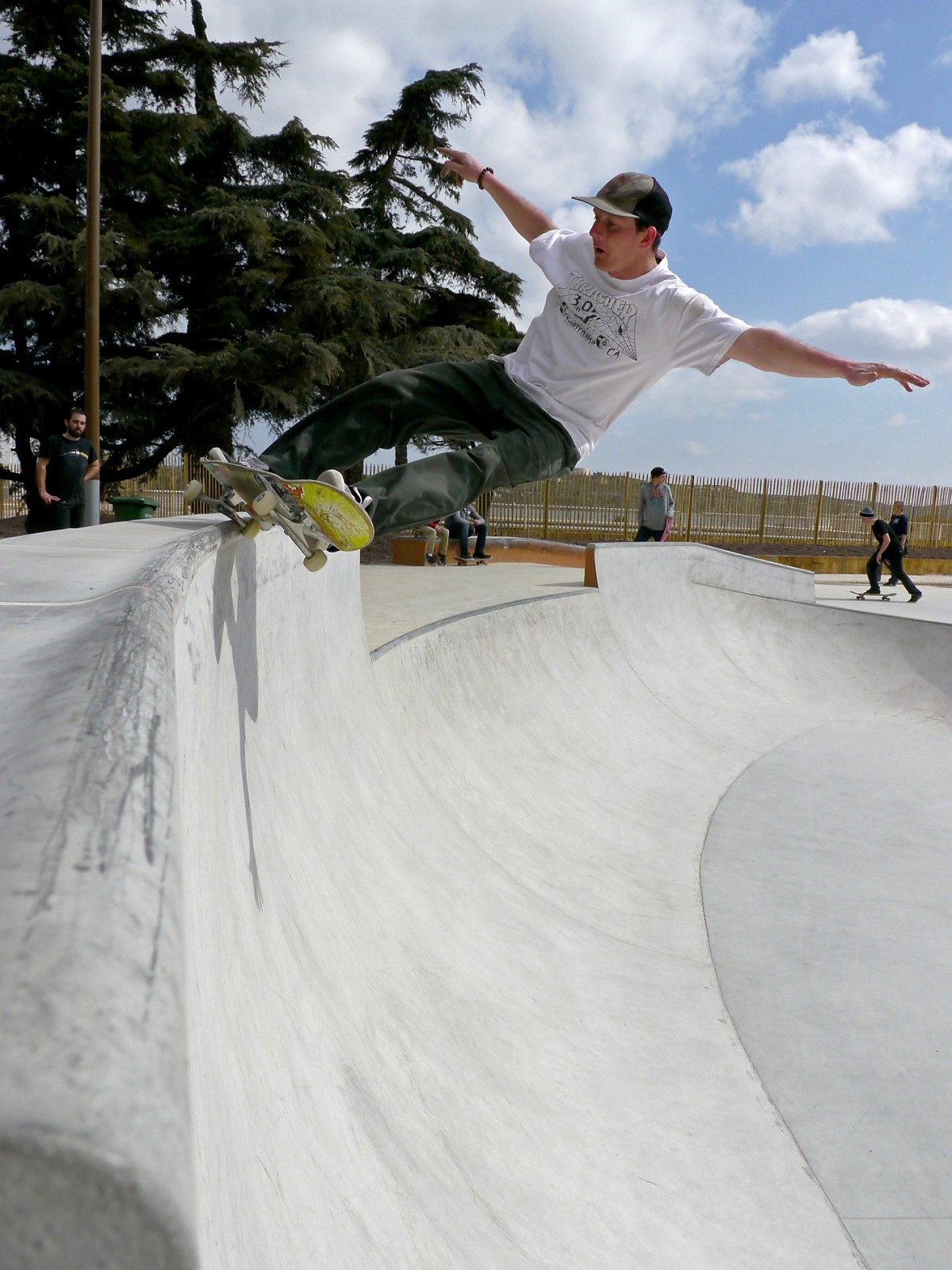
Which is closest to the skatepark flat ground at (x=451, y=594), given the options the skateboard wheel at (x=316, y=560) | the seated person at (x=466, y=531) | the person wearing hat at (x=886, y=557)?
the person wearing hat at (x=886, y=557)

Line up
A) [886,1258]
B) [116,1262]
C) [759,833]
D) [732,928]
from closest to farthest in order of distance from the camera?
[116,1262]
[886,1258]
[732,928]
[759,833]

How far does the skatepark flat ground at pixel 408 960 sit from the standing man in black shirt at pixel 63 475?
4.66 meters

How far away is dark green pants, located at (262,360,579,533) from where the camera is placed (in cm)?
312

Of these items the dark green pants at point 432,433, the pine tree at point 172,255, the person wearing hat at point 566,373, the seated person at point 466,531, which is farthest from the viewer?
the pine tree at point 172,255

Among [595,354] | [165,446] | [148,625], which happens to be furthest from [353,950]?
[165,446]

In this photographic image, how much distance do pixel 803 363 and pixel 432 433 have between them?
4.91 ft

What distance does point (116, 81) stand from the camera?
68.8ft

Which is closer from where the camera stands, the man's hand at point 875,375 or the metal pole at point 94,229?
the man's hand at point 875,375

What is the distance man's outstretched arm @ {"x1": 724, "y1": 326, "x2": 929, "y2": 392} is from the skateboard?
1.96 metres

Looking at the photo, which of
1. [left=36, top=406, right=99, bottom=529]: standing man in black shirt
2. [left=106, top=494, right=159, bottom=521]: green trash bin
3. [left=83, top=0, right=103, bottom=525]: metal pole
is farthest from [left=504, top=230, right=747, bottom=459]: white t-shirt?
[left=83, top=0, right=103, bottom=525]: metal pole

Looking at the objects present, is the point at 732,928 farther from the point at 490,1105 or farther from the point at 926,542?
the point at 926,542

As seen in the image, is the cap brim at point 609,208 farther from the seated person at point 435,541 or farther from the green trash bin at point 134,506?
the seated person at point 435,541

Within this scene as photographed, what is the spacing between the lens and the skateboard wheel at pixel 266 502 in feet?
6.06

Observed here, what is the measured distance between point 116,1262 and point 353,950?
5.11 feet
